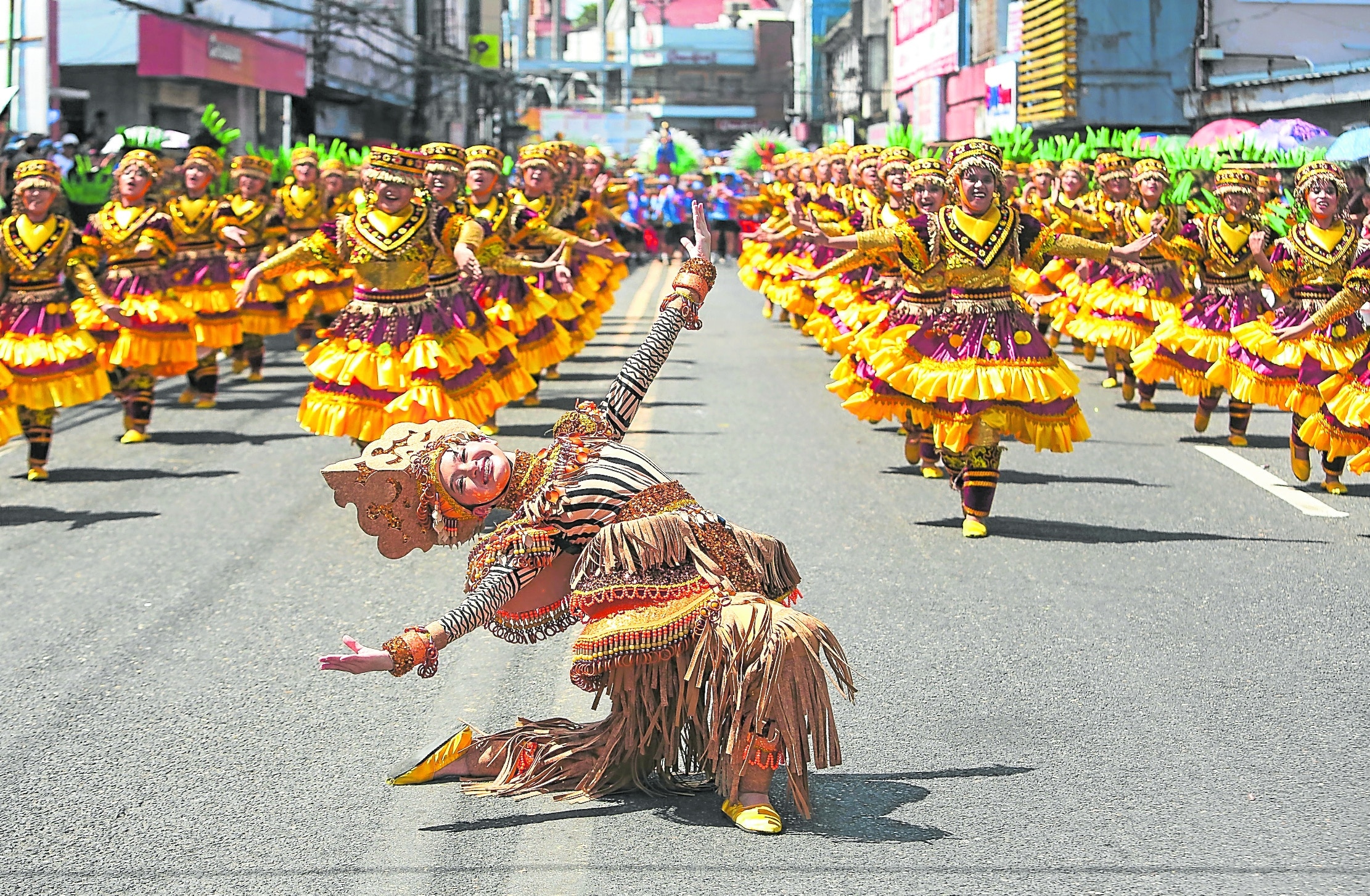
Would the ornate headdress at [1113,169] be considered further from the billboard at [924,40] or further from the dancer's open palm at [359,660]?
the billboard at [924,40]

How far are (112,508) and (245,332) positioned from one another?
21.7 ft

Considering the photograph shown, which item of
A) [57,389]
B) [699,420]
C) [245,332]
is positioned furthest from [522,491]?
[245,332]

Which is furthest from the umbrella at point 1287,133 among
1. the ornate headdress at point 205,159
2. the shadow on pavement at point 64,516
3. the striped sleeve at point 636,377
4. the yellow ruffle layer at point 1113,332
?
the striped sleeve at point 636,377

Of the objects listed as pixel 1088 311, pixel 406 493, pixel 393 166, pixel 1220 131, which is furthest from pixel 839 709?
pixel 1220 131

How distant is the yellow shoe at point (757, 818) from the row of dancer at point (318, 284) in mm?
4970

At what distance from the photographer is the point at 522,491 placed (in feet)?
15.7

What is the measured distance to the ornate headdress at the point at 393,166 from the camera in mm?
9859

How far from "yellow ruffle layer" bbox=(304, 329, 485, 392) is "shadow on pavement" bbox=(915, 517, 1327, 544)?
292 cm

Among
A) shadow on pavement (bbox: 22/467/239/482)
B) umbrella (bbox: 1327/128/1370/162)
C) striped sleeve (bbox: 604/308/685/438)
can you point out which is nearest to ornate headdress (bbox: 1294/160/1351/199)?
striped sleeve (bbox: 604/308/685/438)

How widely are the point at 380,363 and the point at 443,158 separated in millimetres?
1357

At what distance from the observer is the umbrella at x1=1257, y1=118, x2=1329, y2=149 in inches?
994

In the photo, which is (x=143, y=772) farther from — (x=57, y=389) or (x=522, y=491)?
(x=57, y=389)

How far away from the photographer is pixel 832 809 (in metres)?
4.95

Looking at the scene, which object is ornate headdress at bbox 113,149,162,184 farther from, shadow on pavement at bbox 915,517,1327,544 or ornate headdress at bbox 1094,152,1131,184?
ornate headdress at bbox 1094,152,1131,184
